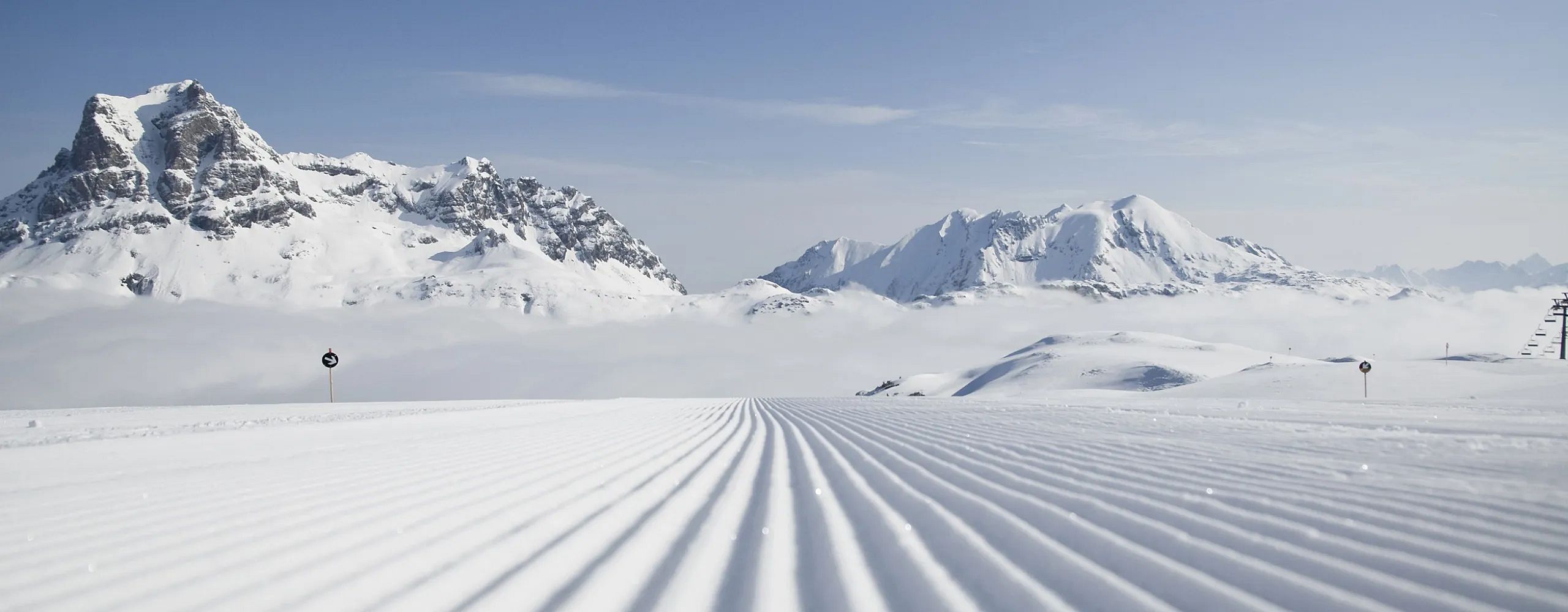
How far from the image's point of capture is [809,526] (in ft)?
15.3

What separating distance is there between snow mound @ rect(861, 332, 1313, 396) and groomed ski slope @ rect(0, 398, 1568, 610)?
47.1 metres

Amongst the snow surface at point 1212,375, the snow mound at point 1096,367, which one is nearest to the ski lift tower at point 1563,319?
the snow surface at point 1212,375

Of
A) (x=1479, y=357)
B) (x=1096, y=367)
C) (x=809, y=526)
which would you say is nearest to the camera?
(x=809, y=526)

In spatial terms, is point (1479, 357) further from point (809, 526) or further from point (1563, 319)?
point (809, 526)

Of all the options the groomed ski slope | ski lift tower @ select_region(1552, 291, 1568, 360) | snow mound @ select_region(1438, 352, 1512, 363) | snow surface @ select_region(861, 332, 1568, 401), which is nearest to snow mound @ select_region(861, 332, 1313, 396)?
snow surface @ select_region(861, 332, 1568, 401)

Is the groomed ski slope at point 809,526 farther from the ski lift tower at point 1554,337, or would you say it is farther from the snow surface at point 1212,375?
the ski lift tower at point 1554,337

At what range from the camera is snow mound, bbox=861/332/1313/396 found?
209ft

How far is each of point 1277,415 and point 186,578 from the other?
15550mm

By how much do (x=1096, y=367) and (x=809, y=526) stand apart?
7191 centimetres

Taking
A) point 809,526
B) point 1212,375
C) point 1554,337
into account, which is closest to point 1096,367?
point 1212,375

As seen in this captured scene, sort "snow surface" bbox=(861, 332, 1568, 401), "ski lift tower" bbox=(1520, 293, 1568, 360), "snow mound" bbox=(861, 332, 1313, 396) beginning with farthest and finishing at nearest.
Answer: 1. "snow mound" bbox=(861, 332, 1313, 396)
2. "ski lift tower" bbox=(1520, 293, 1568, 360)
3. "snow surface" bbox=(861, 332, 1568, 401)

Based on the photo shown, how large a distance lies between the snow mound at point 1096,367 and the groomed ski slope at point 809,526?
47086 mm

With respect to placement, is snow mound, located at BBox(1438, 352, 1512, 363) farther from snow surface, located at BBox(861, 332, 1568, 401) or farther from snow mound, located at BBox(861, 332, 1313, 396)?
snow mound, located at BBox(861, 332, 1313, 396)

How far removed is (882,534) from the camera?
172 inches
